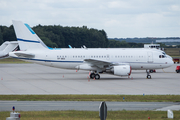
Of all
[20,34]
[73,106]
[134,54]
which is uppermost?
[20,34]

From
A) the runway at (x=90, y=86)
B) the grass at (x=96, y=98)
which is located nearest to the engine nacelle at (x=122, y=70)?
the runway at (x=90, y=86)

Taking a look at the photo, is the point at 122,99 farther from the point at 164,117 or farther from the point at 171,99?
the point at 164,117

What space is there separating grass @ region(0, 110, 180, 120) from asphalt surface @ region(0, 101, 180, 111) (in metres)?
1.18

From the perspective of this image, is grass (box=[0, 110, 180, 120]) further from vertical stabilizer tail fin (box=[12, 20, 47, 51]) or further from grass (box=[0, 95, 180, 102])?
vertical stabilizer tail fin (box=[12, 20, 47, 51])

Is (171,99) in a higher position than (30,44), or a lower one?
lower

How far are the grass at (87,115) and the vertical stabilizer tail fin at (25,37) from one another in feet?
72.5

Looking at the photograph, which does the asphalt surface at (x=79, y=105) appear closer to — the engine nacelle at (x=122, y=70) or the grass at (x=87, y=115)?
the grass at (x=87, y=115)

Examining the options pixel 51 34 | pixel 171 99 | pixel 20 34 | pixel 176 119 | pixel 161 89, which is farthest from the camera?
pixel 51 34

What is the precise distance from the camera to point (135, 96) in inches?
872

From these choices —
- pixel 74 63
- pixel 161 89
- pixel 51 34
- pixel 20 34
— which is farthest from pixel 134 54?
pixel 51 34

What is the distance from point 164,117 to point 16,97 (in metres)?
11.4

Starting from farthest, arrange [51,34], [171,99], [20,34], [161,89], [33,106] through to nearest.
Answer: [51,34]
[20,34]
[161,89]
[171,99]
[33,106]

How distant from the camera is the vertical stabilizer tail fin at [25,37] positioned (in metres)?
36.8

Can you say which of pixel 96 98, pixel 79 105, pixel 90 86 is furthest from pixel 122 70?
pixel 79 105
